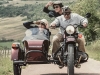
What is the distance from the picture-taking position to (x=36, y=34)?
974 centimetres

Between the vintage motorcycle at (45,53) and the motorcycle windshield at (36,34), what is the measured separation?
15cm

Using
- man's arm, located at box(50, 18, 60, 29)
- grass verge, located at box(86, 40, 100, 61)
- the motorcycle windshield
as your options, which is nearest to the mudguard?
the motorcycle windshield

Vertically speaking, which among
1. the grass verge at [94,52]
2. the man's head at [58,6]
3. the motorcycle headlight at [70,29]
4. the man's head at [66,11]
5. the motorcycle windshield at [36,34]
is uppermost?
the man's head at [58,6]

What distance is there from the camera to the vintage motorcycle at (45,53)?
8.75m

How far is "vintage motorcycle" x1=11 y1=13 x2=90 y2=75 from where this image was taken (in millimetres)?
8750

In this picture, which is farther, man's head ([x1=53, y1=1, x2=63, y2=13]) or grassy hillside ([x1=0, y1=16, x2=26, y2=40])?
grassy hillside ([x1=0, y1=16, x2=26, y2=40])

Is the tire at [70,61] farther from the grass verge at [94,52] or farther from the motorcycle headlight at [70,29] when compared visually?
the grass verge at [94,52]

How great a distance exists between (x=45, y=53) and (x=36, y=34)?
2.11ft

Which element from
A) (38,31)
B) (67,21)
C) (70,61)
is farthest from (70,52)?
(38,31)

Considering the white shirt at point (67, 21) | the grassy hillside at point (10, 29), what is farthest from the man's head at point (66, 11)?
the grassy hillside at point (10, 29)

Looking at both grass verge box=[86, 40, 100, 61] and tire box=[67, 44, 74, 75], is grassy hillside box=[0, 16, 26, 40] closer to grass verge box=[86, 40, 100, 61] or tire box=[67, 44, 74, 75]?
grass verge box=[86, 40, 100, 61]

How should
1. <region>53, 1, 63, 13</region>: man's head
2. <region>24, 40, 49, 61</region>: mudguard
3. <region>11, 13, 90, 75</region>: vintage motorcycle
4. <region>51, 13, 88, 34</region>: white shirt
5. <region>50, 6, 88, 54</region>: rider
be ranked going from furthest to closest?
<region>53, 1, 63, 13</region>: man's head < <region>51, 13, 88, 34</region>: white shirt < <region>50, 6, 88, 54</region>: rider < <region>24, 40, 49, 61</region>: mudguard < <region>11, 13, 90, 75</region>: vintage motorcycle

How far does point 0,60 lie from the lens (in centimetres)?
1561

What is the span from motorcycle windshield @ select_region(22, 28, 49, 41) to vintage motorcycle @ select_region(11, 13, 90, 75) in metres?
0.15
